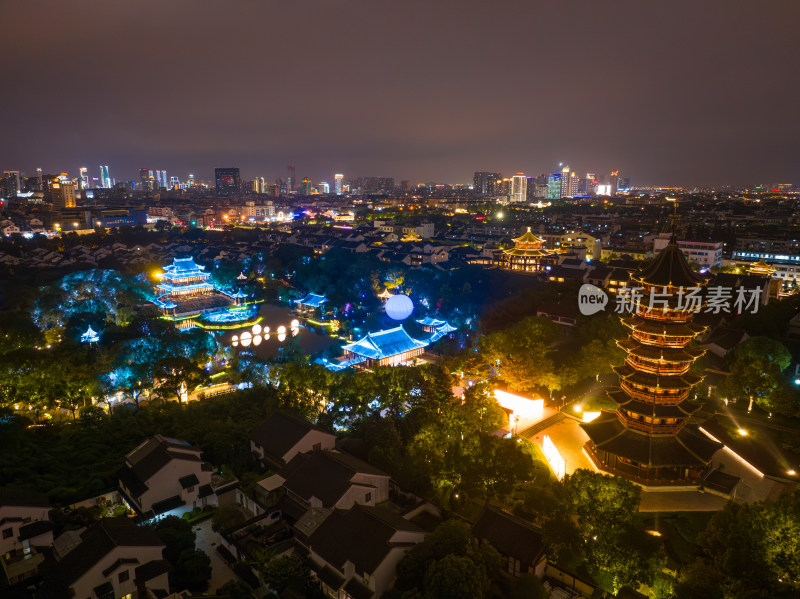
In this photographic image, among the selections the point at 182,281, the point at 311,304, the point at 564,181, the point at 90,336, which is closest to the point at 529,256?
the point at 311,304

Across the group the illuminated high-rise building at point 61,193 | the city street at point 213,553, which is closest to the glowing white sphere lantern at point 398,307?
the city street at point 213,553

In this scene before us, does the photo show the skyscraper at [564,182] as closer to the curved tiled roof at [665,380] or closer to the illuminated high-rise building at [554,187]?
the illuminated high-rise building at [554,187]

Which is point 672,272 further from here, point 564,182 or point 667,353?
point 564,182

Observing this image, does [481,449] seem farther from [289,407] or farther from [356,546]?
[289,407]

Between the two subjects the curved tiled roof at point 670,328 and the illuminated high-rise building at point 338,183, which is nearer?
the curved tiled roof at point 670,328

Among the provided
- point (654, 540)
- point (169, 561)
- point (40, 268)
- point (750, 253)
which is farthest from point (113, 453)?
point (750, 253)

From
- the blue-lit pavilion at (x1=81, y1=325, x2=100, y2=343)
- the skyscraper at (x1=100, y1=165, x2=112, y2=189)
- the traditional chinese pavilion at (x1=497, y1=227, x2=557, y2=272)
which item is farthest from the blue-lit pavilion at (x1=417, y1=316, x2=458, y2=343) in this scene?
the skyscraper at (x1=100, y1=165, x2=112, y2=189)
